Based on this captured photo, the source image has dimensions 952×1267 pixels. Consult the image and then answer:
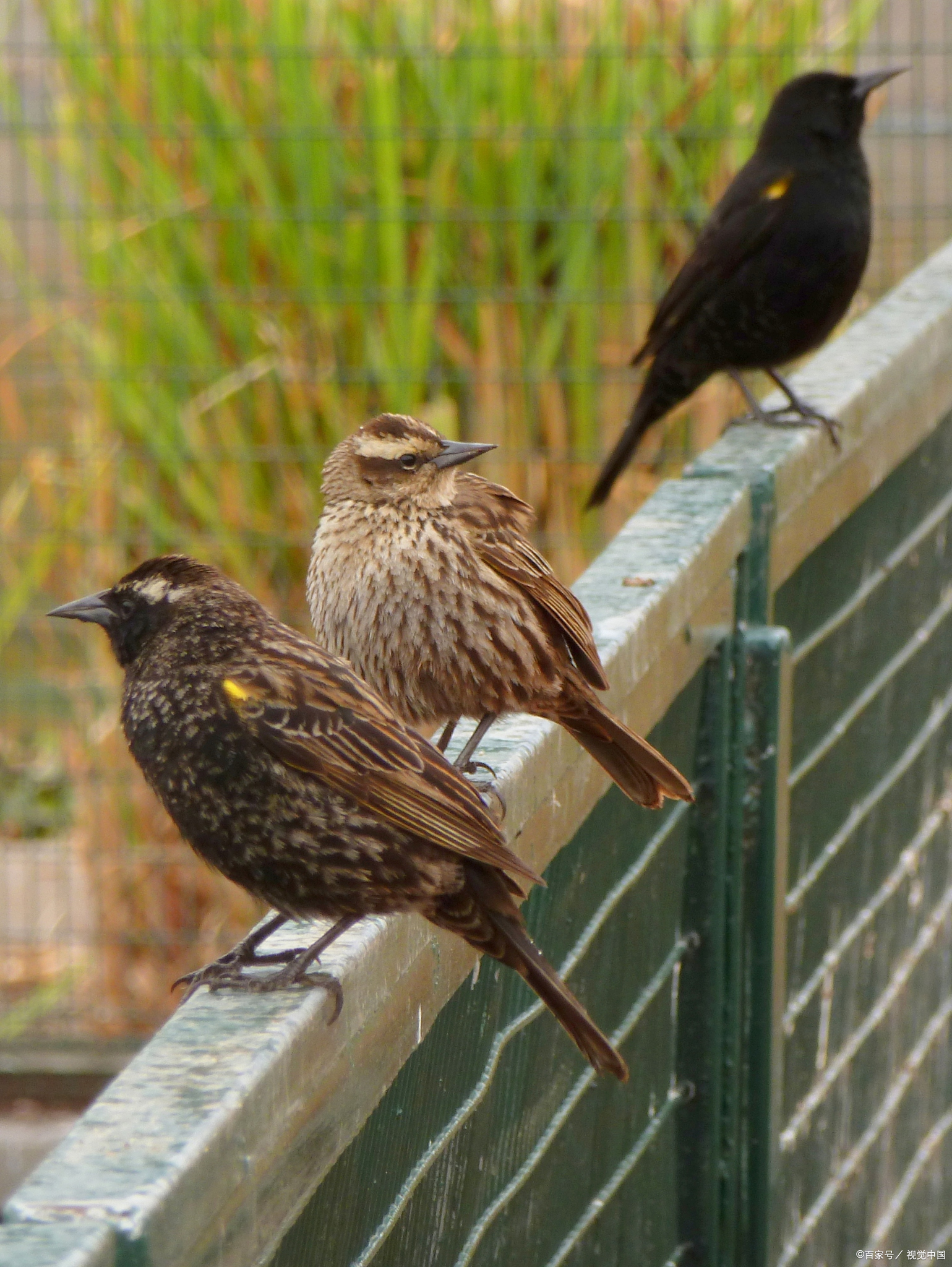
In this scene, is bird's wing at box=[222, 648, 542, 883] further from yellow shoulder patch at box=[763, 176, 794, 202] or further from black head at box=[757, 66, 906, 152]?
black head at box=[757, 66, 906, 152]

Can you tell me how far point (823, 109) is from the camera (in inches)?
191

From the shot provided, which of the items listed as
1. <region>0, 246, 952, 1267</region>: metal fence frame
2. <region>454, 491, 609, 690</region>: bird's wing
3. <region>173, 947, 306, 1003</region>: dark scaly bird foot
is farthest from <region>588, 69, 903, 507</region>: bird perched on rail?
<region>173, 947, 306, 1003</region>: dark scaly bird foot

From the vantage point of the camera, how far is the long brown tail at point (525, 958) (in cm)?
168

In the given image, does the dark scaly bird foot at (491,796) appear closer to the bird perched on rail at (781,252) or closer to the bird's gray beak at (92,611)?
the bird's gray beak at (92,611)

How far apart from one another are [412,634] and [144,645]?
0.73 m

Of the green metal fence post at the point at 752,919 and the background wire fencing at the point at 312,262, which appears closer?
the green metal fence post at the point at 752,919

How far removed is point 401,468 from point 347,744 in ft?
3.56

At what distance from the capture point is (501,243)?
5770mm

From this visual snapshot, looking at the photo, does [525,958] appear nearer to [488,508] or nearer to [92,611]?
[92,611]

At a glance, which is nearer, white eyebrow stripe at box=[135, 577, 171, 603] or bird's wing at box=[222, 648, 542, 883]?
bird's wing at box=[222, 648, 542, 883]

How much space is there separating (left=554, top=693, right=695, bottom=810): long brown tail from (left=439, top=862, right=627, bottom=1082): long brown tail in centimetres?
27

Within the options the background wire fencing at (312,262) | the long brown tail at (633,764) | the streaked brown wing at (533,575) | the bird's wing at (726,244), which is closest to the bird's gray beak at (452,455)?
the streaked brown wing at (533,575)

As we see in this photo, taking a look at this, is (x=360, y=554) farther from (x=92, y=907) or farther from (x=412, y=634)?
(x=92, y=907)

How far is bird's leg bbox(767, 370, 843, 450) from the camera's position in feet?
8.70
